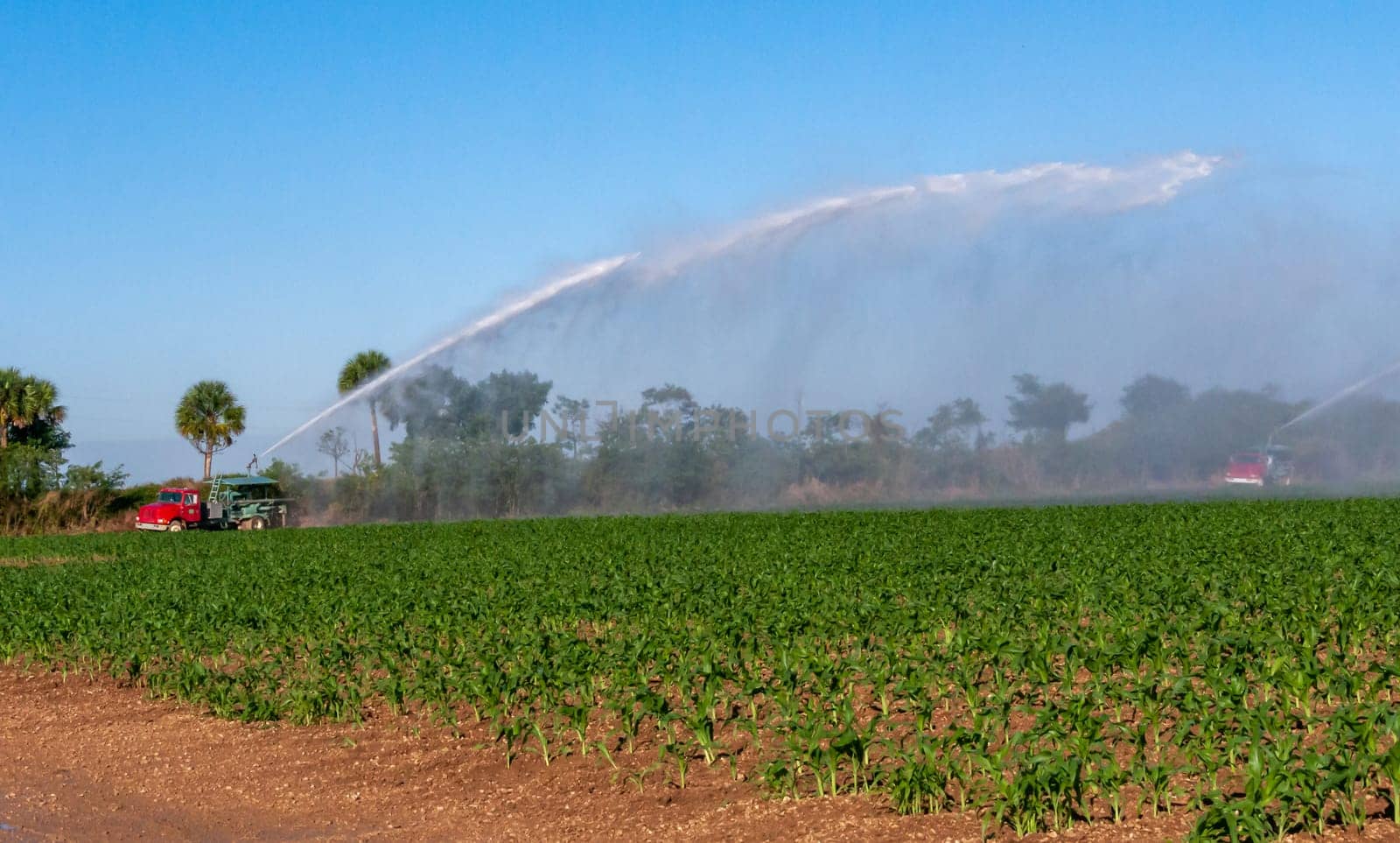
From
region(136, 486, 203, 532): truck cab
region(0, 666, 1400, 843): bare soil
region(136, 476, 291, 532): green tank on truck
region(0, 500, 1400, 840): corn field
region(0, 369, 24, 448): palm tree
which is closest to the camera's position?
region(0, 500, 1400, 840): corn field

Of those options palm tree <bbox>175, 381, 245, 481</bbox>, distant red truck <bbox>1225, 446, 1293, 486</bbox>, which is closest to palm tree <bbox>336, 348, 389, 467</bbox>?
palm tree <bbox>175, 381, 245, 481</bbox>

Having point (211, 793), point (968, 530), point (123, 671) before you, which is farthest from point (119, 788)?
point (968, 530)

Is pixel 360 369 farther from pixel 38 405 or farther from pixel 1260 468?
pixel 1260 468

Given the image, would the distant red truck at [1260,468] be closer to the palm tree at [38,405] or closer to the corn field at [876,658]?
the corn field at [876,658]

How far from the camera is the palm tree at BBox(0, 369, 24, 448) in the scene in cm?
7269

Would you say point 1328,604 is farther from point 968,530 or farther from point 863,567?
point 968,530

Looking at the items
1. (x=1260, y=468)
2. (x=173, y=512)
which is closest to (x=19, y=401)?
(x=173, y=512)

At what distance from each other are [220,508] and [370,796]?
42.5 meters

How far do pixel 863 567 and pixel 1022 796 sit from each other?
12.8 metres

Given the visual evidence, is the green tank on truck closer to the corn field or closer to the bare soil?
the corn field

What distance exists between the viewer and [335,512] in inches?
2106

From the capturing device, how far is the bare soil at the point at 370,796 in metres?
7.97

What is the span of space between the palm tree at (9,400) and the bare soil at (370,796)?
6814cm

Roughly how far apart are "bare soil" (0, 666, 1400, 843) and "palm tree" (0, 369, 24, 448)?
68.1m
